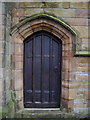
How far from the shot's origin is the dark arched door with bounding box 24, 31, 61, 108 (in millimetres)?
3285

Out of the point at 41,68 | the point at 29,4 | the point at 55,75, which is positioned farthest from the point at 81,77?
the point at 29,4

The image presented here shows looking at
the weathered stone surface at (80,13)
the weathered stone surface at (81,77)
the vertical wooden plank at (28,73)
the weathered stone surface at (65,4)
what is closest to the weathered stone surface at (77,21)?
the weathered stone surface at (80,13)

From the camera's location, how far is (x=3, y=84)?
2844 mm

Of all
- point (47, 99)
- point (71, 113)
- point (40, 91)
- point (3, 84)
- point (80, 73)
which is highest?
point (80, 73)

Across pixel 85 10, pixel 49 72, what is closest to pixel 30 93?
pixel 49 72

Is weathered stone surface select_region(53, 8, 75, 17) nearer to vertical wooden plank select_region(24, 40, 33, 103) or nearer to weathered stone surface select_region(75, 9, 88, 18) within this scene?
weathered stone surface select_region(75, 9, 88, 18)

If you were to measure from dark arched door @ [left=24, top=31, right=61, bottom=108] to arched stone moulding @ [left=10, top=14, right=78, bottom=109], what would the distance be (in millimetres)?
146

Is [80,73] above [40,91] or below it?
above

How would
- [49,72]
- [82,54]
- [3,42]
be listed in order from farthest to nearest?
1. [49,72]
2. [82,54]
3. [3,42]

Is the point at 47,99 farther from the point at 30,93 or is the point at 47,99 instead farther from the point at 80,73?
the point at 80,73

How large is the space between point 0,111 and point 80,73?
6.54 feet

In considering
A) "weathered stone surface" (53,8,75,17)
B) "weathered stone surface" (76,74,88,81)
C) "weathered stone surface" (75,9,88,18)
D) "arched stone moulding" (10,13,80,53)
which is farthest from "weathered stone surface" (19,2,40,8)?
"weathered stone surface" (76,74,88,81)

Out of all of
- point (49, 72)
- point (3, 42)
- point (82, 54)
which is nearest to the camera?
point (3, 42)

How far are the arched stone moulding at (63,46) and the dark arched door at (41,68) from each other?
0.48 feet
